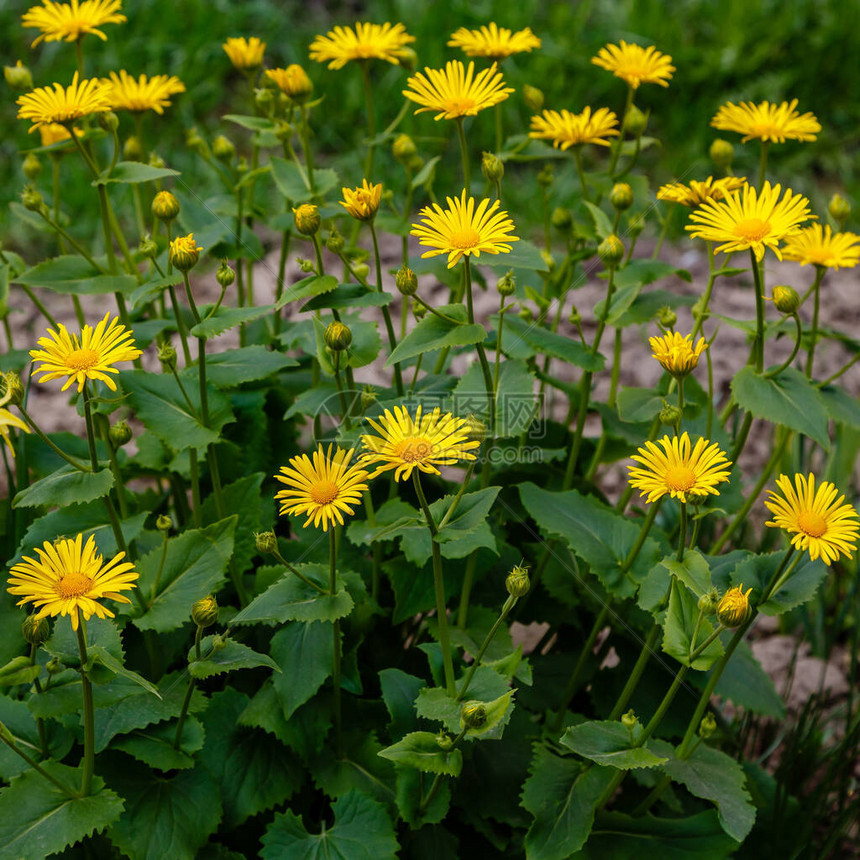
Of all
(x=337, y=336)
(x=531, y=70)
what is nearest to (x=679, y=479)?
(x=337, y=336)

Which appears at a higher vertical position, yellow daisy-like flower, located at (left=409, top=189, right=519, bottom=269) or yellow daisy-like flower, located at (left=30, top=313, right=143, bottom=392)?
yellow daisy-like flower, located at (left=409, top=189, right=519, bottom=269)

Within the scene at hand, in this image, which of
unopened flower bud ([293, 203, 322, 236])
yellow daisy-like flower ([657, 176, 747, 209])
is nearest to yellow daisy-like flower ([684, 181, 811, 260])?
yellow daisy-like flower ([657, 176, 747, 209])

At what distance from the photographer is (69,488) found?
5.35ft

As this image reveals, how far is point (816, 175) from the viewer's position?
191 inches

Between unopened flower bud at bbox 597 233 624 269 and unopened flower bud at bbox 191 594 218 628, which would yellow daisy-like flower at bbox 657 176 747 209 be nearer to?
unopened flower bud at bbox 597 233 624 269

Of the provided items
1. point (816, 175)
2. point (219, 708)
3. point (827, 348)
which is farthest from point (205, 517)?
point (816, 175)

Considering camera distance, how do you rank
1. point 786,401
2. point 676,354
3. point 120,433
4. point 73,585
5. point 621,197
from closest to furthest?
point 73,585
point 676,354
point 120,433
point 786,401
point 621,197

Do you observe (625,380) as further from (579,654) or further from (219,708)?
(219,708)

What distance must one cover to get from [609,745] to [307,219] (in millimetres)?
1028

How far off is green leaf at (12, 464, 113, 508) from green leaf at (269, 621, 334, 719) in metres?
0.44

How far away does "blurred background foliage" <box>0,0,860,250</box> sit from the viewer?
4621 millimetres

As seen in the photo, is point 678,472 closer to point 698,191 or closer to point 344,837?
point 698,191

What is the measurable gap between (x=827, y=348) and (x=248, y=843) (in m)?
3.14

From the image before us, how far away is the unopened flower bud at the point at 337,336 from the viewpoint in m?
1.71
